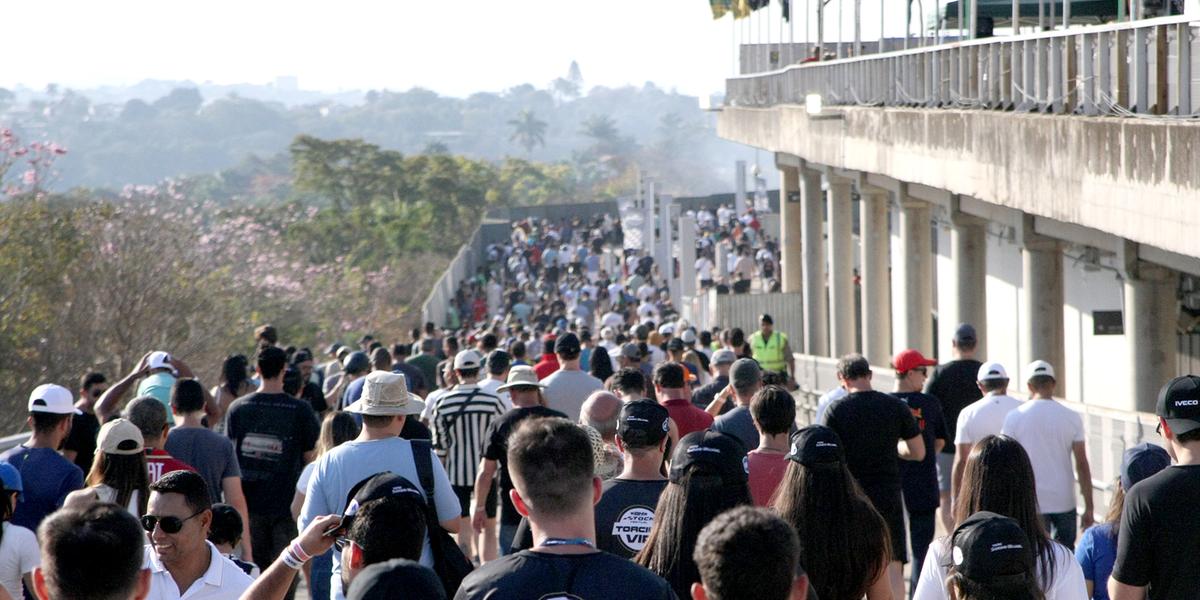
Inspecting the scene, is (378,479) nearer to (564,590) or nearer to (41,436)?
(564,590)

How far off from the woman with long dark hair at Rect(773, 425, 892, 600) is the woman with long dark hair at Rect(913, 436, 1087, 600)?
297 millimetres

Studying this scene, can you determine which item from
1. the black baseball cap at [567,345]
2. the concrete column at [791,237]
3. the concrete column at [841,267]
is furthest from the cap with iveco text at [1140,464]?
the concrete column at [791,237]

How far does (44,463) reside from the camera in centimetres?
700

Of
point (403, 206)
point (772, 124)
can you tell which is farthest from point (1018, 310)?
point (403, 206)

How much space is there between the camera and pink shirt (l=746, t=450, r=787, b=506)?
21.9ft

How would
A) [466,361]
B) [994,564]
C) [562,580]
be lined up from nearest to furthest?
[562,580], [994,564], [466,361]

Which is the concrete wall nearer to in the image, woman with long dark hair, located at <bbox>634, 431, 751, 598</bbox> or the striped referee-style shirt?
the striped referee-style shirt

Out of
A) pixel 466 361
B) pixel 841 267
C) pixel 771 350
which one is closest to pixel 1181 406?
pixel 466 361

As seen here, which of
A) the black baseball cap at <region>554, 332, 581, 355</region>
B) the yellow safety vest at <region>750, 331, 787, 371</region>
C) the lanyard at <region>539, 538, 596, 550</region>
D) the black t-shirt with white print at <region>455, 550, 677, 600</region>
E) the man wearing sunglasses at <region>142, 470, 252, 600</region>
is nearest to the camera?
the black t-shirt with white print at <region>455, 550, 677, 600</region>

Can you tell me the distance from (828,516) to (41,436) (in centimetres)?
368

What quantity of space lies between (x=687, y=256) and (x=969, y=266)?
1528 centimetres

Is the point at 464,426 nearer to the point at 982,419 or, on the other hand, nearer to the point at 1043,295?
the point at 982,419

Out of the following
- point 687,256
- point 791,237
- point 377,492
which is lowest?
point 687,256

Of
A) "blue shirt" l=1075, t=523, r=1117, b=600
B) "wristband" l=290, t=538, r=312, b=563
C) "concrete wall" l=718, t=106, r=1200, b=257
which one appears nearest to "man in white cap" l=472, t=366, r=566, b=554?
"blue shirt" l=1075, t=523, r=1117, b=600
